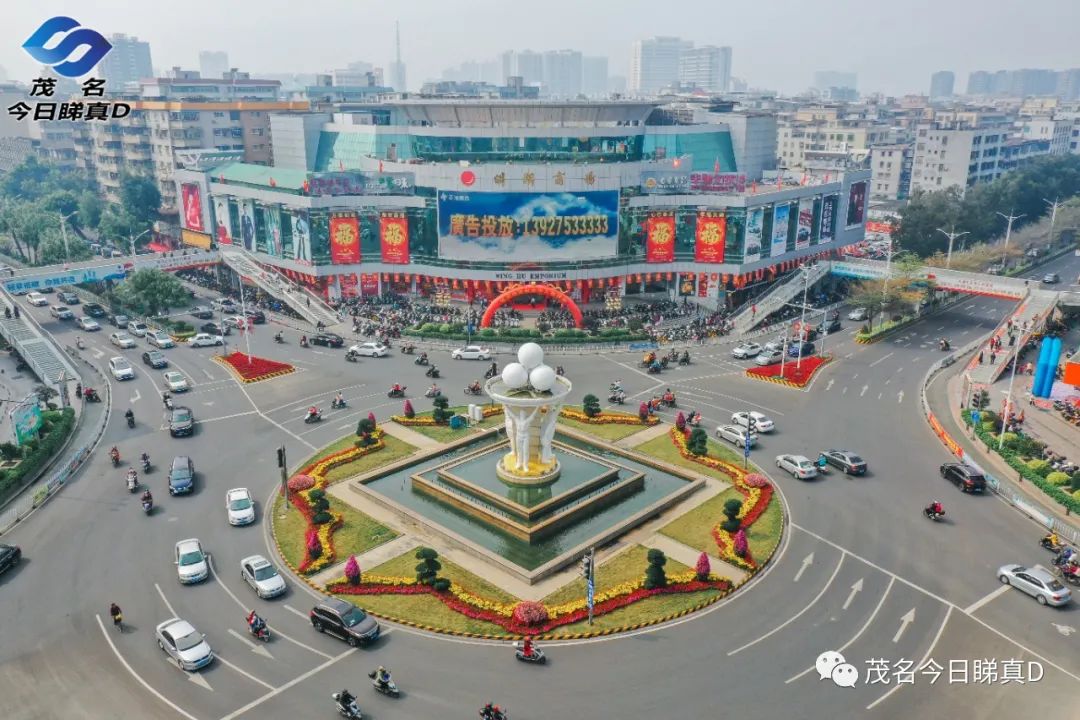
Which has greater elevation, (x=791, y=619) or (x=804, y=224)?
(x=804, y=224)

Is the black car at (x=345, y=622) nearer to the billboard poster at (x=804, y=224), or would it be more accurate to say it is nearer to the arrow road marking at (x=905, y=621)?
the arrow road marking at (x=905, y=621)

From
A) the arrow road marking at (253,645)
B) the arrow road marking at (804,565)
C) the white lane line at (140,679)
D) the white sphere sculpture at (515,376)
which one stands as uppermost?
the white sphere sculpture at (515,376)

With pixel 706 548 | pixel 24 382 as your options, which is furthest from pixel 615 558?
pixel 24 382

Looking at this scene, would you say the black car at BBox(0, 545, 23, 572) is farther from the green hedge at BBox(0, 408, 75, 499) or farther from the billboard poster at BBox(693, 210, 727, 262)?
the billboard poster at BBox(693, 210, 727, 262)

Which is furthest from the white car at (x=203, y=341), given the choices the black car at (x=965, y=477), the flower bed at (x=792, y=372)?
the black car at (x=965, y=477)

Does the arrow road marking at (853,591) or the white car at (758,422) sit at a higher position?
the white car at (758,422)

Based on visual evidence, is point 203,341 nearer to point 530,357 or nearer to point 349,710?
point 530,357

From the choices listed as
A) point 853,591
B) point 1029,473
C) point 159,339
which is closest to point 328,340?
point 159,339
